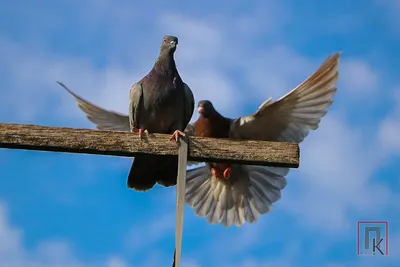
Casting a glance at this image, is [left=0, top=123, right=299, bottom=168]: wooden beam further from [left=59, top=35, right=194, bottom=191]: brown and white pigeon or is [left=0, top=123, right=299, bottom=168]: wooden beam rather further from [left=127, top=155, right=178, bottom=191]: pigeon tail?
[left=59, top=35, right=194, bottom=191]: brown and white pigeon

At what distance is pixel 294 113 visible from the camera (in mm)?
8344

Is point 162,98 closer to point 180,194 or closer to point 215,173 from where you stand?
point 180,194

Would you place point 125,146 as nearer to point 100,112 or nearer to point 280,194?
point 100,112

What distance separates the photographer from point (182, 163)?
4.52m

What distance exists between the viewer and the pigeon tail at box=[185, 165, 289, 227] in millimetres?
9070

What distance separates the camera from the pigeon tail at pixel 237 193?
357 inches

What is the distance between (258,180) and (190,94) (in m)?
2.83

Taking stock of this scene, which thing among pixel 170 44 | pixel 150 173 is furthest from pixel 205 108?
pixel 150 173

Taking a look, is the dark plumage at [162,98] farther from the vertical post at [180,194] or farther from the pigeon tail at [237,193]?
the pigeon tail at [237,193]

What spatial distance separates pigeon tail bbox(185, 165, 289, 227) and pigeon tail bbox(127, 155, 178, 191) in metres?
3.26

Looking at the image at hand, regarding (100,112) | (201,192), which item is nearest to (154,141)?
(100,112)

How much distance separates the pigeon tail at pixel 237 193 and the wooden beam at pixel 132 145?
14.5 ft

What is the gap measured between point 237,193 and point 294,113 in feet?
4.29

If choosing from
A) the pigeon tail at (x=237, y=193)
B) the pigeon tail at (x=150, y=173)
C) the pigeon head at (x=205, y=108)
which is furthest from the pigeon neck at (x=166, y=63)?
the pigeon tail at (x=237, y=193)
